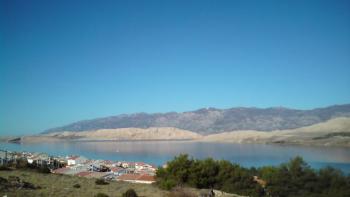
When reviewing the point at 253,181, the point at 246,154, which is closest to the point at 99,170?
the point at 253,181

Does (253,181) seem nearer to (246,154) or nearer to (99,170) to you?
(99,170)

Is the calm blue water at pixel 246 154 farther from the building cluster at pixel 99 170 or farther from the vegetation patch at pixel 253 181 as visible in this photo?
the vegetation patch at pixel 253 181

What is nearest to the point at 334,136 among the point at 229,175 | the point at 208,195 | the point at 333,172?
the point at 333,172

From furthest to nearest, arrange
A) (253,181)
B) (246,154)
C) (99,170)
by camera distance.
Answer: (246,154)
(99,170)
(253,181)

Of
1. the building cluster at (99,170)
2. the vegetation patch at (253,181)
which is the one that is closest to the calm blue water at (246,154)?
the building cluster at (99,170)

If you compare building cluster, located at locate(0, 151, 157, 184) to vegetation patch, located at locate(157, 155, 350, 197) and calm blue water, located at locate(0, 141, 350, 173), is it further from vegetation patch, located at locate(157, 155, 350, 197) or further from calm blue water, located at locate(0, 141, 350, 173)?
calm blue water, located at locate(0, 141, 350, 173)

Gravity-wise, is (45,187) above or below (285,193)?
above

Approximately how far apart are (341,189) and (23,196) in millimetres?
19499

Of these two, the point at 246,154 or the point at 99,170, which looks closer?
the point at 99,170

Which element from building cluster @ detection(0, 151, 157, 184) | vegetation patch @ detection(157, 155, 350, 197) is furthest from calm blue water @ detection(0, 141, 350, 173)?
vegetation patch @ detection(157, 155, 350, 197)

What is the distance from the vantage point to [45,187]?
43.1ft

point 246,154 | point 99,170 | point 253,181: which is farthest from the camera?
point 246,154

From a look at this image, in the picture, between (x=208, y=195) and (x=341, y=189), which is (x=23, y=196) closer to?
(x=208, y=195)

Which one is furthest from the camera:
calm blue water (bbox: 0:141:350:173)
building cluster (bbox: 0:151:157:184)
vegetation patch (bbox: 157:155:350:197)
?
calm blue water (bbox: 0:141:350:173)
